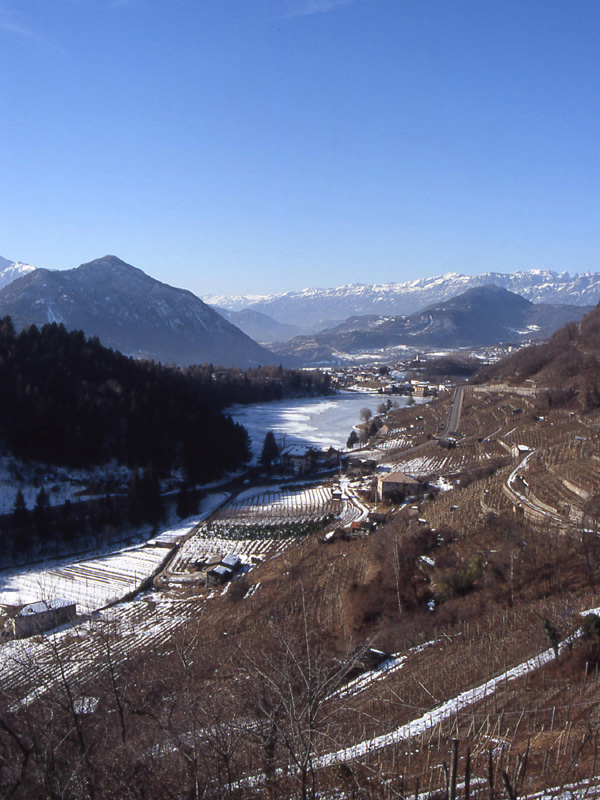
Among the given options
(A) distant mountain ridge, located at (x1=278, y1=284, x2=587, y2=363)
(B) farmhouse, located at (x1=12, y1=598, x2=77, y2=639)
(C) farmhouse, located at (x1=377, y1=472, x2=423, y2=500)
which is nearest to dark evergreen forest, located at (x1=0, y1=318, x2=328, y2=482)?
(C) farmhouse, located at (x1=377, y1=472, x2=423, y2=500)

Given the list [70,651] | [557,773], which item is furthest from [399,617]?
[557,773]

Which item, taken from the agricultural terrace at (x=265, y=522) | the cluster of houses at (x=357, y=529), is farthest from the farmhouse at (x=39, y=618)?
the cluster of houses at (x=357, y=529)

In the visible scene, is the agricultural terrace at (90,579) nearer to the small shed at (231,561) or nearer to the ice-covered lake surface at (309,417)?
the small shed at (231,561)

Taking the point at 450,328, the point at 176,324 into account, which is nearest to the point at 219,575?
the point at 176,324

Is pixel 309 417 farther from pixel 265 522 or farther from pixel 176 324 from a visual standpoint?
pixel 176 324

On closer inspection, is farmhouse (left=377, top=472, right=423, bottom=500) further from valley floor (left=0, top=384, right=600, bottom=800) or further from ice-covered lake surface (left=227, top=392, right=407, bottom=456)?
ice-covered lake surface (left=227, top=392, right=407, bottom=456)
